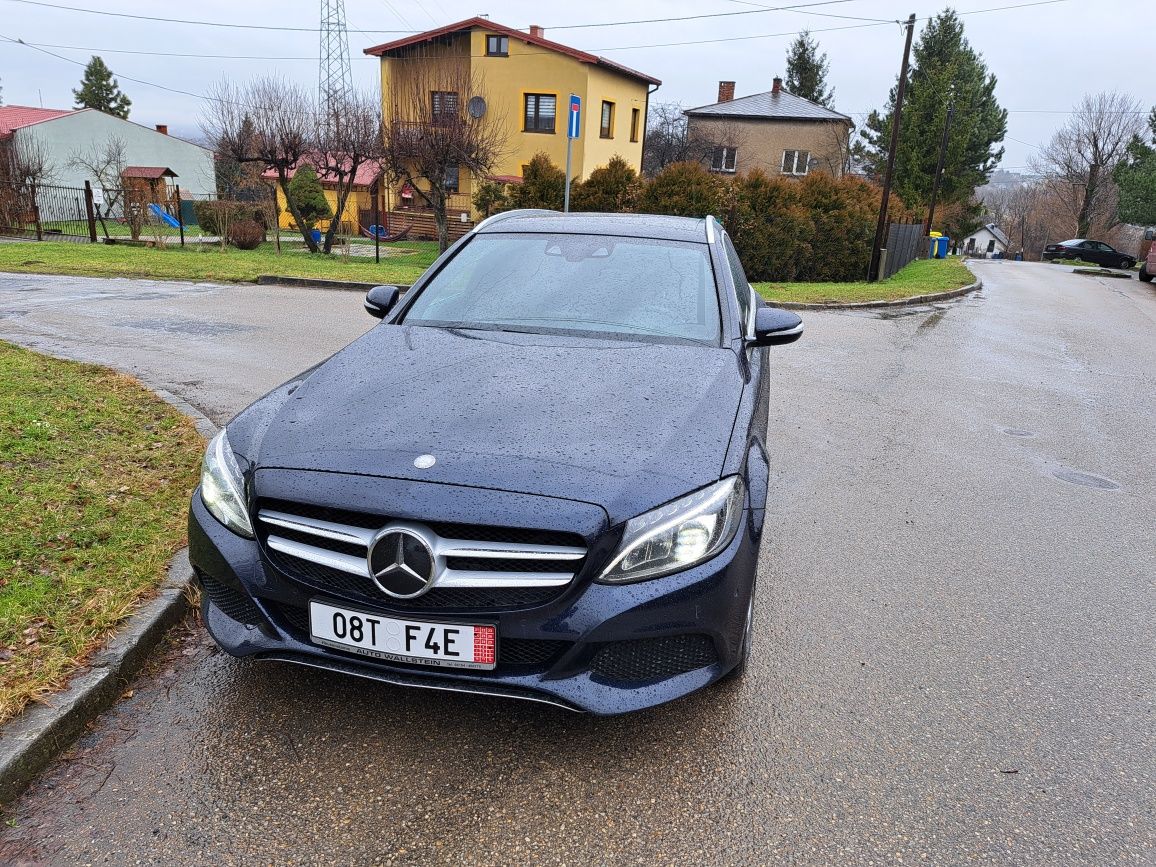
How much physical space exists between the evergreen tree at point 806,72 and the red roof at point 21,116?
50.2 meters

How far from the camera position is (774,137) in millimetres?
47656

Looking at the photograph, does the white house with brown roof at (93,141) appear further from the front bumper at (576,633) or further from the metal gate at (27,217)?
the front bumper at (576,633)

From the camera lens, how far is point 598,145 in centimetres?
3653

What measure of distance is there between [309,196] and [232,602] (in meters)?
40.1

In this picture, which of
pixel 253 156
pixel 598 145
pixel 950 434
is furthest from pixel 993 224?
pixel 950 434

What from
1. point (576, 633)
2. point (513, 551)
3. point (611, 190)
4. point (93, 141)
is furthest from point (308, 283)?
point (93, 141)

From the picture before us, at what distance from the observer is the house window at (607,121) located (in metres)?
36.9

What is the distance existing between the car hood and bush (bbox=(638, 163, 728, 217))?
58.2ft

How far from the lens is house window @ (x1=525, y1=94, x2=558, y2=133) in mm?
35469

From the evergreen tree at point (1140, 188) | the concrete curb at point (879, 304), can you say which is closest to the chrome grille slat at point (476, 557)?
the concrete curb at point (879, 304)

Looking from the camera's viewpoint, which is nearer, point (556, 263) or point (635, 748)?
point (635, 748)

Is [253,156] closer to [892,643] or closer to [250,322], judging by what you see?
[250,322]

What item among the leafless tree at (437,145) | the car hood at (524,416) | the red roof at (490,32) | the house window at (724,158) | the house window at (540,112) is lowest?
the car hood at (524,416)

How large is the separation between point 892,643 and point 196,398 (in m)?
5.58
